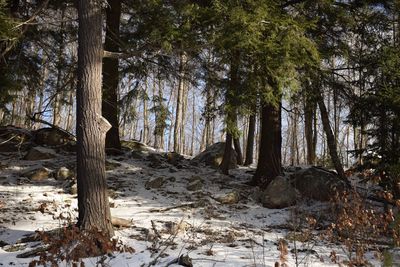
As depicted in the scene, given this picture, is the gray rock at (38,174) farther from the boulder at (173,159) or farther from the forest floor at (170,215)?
the boulder at (173,159)

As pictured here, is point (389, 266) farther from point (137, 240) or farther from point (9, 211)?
point (9, 211)

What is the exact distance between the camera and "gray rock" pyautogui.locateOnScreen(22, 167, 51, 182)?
10.6 m

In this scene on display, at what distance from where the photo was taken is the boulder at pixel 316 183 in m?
10.5

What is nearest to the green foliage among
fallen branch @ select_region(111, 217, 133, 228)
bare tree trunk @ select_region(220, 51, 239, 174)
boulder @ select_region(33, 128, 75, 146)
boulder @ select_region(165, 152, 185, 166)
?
fallen branch @ select_region(111, 217, 133, 228)

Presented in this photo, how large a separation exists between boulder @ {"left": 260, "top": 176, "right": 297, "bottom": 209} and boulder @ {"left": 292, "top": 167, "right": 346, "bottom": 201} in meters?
0.50

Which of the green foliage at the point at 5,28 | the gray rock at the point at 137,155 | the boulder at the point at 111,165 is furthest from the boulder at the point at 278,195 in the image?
the green foliage at the point at 5,28

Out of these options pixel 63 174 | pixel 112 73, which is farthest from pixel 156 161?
pixel 63 174

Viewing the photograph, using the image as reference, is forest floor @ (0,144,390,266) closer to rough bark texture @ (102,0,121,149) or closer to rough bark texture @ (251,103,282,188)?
rough bark texture @ (251,103,282,188)

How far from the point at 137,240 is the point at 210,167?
6.83 m

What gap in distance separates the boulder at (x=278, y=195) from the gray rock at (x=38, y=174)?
540 centimetres

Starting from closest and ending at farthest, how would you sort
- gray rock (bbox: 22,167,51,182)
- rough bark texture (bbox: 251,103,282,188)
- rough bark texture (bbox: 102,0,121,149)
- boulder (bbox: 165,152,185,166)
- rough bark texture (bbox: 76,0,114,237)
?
rough bark texture (bbox: 76,0,114,237) < gray rock (bbox: 22,167,51,182) < rough bark texture (bbox: 251,103,282,188) < rough bark texture (bbox: 102,0,121,149) < boulder (bbox: 165,152,185,166)

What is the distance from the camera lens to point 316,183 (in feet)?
35.1

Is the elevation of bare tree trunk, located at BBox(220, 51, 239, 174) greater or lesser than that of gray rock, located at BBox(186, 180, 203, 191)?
greater

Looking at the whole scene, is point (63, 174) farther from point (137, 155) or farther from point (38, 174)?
point (137, 155)
